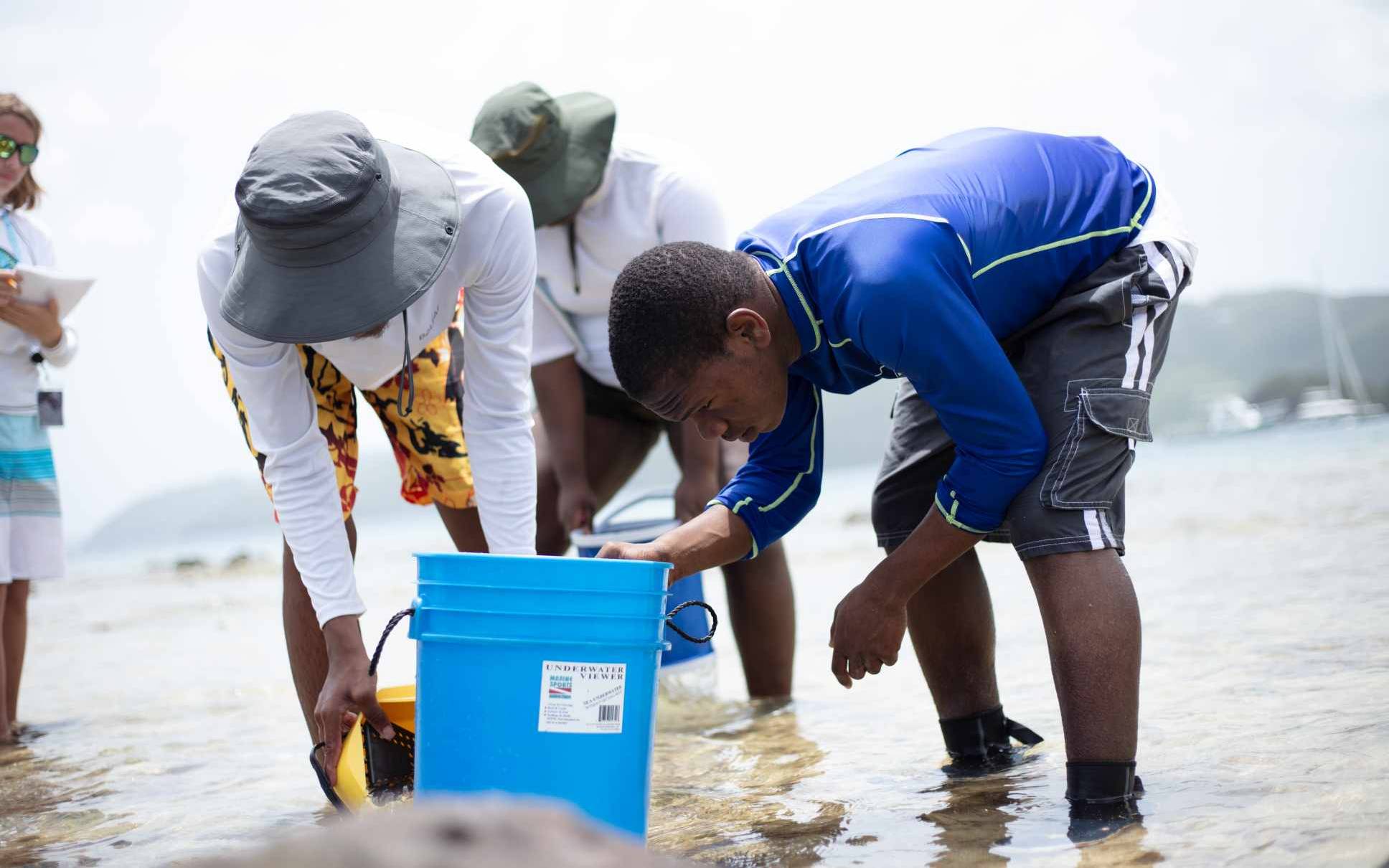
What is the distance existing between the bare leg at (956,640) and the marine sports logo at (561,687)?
1.08 metres

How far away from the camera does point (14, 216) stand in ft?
14.7

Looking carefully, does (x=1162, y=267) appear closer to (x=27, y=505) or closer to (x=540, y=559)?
(x=540, y=559)

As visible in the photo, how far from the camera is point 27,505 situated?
14.2ft

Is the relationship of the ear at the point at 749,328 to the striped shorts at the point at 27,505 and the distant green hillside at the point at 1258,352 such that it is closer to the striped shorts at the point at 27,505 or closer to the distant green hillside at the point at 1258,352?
the striped shorts at the point at 27,505

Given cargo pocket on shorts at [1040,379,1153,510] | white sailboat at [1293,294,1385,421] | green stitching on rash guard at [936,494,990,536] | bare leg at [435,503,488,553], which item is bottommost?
white sailboat at [1293,294,1385,421]

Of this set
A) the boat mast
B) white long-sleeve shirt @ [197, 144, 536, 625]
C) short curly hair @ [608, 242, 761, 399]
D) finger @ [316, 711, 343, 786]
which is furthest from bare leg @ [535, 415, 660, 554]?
the boat mast

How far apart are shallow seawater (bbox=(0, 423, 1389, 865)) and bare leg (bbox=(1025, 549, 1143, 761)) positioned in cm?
16

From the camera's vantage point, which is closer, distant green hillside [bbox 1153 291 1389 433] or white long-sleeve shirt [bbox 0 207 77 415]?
white long-sleeve shirt [bbox 0 207 77 415]

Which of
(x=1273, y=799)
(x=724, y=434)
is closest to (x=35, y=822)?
(x=724, y=434)

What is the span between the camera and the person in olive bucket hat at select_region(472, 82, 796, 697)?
3738mm

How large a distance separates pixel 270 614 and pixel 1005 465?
8451mm

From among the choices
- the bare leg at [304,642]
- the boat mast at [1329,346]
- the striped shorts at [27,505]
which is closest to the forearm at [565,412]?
the bare leg at [304,642]

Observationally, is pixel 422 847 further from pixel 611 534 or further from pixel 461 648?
pixel 611 534

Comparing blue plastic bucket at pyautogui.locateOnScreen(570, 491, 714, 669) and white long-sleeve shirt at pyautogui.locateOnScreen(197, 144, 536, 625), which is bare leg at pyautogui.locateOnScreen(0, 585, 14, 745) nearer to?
blue plastic bucket at pyautogui.locateOnScreen(570, 491, 714, 669)
